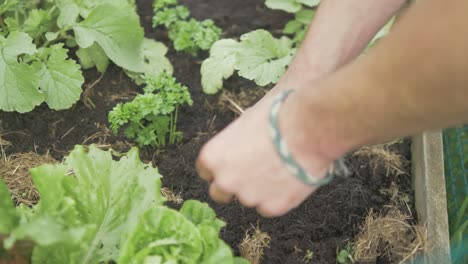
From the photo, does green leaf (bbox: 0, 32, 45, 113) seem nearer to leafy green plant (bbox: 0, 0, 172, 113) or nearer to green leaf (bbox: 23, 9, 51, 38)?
leafy green plant (bbox: 0, 0, 172, 113)

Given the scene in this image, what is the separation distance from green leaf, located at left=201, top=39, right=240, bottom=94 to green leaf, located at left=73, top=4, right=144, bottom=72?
0.35 metres

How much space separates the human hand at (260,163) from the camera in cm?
163

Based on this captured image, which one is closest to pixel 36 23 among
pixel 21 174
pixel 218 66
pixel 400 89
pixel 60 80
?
pixel 60 80

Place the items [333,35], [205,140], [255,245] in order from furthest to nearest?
[205,140], [255,245], [333,35]

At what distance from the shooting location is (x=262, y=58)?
3096mm

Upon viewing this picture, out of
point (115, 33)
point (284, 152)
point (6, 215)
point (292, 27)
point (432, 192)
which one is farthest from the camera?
point (292, 27)

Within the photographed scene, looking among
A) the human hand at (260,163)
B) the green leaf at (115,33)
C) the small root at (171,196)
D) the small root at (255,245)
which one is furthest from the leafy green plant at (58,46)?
the human hand at (260,163)

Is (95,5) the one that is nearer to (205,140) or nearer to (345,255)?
(205,140)

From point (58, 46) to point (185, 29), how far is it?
699mm

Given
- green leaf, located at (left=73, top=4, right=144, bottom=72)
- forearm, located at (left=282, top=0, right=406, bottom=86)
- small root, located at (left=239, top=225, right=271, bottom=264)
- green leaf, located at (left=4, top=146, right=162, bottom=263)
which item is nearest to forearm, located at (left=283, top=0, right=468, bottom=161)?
forearm, located at (left=282, top=0, right=406, bottom=86)

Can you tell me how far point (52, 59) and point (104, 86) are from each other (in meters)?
0.37

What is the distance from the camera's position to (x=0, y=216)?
6.21 ft

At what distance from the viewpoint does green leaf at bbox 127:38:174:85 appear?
324 cm

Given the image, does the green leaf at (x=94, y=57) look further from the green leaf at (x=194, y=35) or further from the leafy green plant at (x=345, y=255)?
the leafy green plant at (x=345, y=255)
